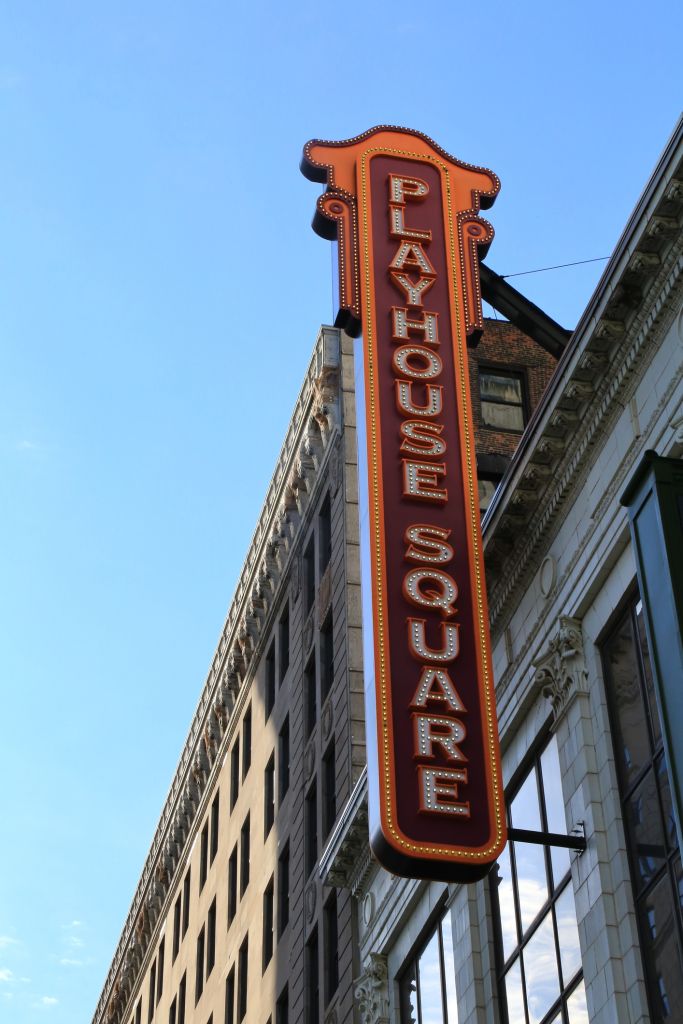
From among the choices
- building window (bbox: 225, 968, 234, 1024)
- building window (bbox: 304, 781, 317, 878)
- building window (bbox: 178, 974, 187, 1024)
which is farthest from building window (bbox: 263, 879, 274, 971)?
building window (bbox: 178, 974, 187, 1024)

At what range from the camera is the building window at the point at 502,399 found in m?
50.5

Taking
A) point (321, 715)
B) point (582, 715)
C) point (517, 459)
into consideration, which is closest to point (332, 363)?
point (321, 715)

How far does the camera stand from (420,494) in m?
28.8

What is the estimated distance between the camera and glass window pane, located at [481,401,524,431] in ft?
165

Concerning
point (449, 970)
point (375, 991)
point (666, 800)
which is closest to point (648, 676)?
point (666, 800)

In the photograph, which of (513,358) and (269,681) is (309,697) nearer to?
(269,681)

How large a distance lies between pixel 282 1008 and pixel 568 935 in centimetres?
2354

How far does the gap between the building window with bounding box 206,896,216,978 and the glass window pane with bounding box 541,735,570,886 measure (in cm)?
3244

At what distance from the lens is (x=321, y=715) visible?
48625mm

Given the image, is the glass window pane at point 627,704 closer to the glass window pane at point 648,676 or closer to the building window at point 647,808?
the building window at point 647,808

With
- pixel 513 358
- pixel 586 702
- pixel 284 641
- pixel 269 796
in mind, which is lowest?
pixel 586 702

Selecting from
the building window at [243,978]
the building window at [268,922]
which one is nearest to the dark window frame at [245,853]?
the building window at [243,978]

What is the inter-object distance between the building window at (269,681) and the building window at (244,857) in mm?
3644

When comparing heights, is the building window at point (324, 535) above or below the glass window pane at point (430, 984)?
above
